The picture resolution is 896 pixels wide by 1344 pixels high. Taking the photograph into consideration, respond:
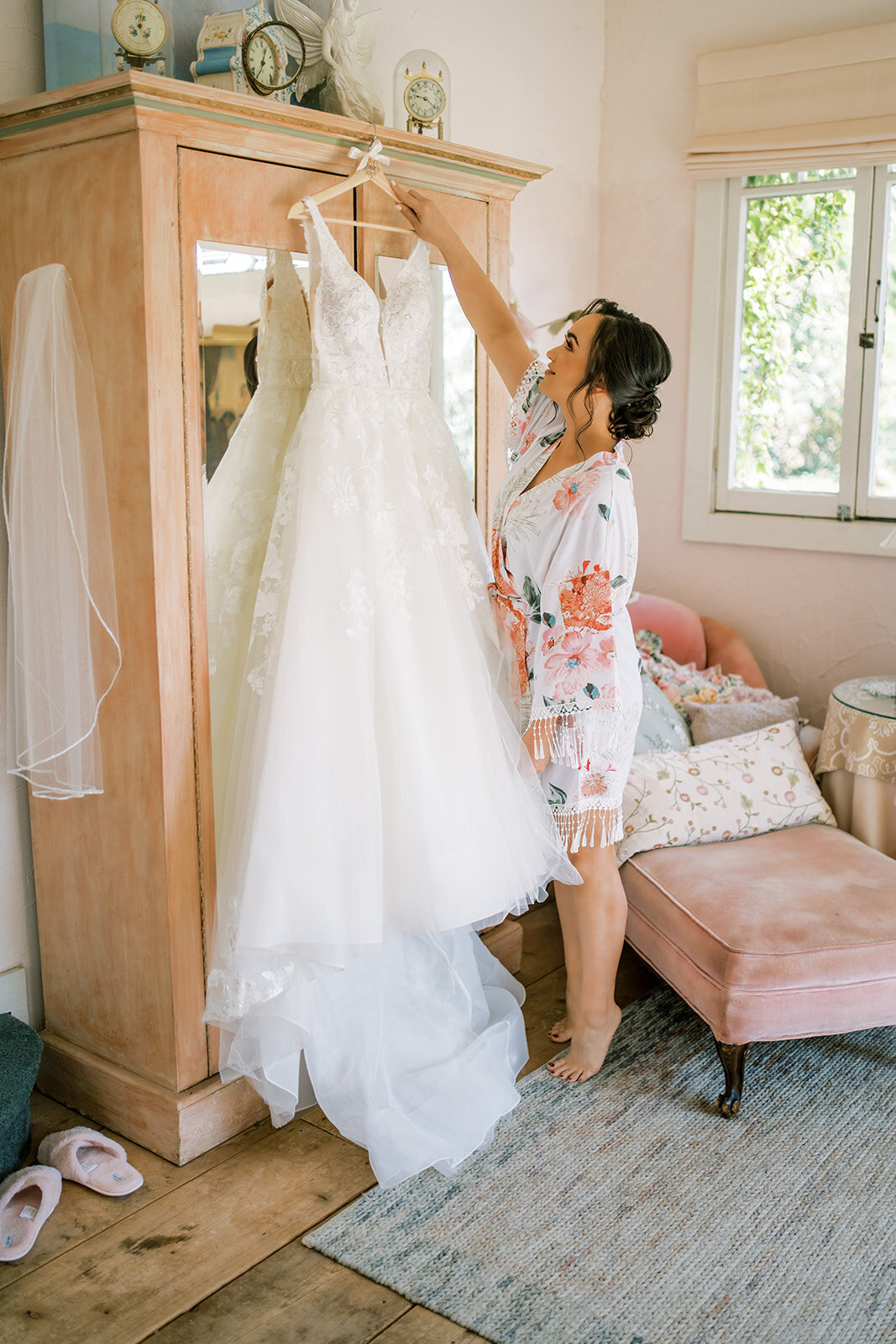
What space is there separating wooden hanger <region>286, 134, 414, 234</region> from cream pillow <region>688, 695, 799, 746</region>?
1.61m

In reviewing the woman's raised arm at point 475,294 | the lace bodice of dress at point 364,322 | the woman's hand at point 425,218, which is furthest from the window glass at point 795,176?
the lace bodice of dress at point 364,322

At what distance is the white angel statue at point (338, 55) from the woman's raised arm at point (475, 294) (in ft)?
0.56

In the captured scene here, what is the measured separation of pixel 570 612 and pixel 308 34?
1.24 m

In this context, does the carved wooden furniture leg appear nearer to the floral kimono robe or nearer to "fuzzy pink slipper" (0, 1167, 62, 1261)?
the floral kimono robe

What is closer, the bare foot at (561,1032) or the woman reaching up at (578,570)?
the woman reaching up at (578,570)

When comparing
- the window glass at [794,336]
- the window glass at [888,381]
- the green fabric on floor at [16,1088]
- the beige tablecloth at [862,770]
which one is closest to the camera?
the green fabric on floor at [16,1088]

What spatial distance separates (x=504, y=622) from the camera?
2.31 m

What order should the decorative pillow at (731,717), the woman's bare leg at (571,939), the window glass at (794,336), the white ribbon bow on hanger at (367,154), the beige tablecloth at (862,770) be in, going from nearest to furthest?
the white ribbon bow on hanger at (367,154)
the woman's bare leg at (571,939)
the beige tablecloth at (862,770)
the decorative pillow at (731,717)
the window glass at (794,336)

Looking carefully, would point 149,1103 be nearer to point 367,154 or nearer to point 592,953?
point 592,953

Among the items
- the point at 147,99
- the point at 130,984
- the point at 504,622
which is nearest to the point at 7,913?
the point at 130,984

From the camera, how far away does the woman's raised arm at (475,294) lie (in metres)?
→ 2.21

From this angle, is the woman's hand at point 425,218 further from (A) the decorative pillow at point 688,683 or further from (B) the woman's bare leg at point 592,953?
(A) the decorative pillow at point 688,683

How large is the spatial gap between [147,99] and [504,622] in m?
1.13

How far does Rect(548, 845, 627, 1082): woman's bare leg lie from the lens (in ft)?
7.84
